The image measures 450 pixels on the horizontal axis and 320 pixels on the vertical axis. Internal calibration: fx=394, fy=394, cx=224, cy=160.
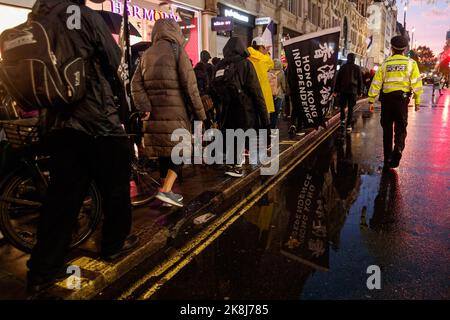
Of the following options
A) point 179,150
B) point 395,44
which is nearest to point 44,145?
point 179,150

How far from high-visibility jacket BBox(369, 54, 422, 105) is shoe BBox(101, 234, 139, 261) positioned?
212 inches

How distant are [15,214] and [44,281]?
4.08 feet

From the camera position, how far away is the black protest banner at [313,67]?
27.3ft

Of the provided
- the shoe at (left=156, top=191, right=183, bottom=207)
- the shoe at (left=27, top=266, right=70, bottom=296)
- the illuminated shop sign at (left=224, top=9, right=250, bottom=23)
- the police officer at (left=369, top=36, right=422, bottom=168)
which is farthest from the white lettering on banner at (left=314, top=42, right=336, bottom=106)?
the illuminated shop sign at (left=224, top=9, right=250, bottom=23)

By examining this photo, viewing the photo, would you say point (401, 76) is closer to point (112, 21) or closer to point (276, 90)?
point (276, 90)

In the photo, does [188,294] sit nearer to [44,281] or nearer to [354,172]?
[44,281]

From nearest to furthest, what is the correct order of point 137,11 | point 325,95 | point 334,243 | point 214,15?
point 334,243, point 325,95, point 137,11, point 214,15

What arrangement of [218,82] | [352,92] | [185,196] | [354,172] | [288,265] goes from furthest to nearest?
[352,92] → [354,172] → [218,82] → [185,196] → [288,265]

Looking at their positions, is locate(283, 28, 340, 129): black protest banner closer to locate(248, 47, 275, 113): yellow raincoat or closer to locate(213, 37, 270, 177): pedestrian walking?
locate(248, 47, 275, 113): yellow raincoat

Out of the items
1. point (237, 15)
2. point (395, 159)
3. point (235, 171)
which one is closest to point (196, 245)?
point (235, 171)

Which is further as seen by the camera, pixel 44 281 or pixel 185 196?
pixel 185 196

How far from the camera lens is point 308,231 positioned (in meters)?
4.10

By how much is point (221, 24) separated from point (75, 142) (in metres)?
14.7

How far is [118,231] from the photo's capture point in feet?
Result: 10.3
